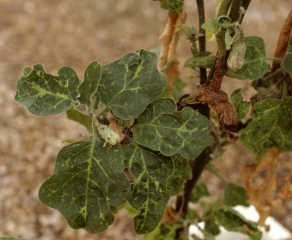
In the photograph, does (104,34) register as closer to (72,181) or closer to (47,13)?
(47,13)

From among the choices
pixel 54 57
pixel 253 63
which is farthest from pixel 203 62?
pixel 54 57

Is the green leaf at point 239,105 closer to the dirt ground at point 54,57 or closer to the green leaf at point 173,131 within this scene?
the green leaf at point 173,131

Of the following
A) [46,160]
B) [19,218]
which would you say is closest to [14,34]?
[46,160]

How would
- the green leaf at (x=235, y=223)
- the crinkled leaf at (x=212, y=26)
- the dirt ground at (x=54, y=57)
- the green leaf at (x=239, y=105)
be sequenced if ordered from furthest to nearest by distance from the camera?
1. the dirt ground at (x=54, y=57)
2. the green leaf at (x=235, y=223)
3. the green leaf at (x=239, y=105)
4. the crinkled leaf at (x=212, y=26)

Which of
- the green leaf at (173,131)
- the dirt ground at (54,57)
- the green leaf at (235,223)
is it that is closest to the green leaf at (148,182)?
the green leaf at (173,131)

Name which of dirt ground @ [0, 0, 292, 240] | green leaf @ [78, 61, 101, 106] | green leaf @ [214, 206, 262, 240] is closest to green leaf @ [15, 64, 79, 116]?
green leaf @ [78, 61, 101, 106]

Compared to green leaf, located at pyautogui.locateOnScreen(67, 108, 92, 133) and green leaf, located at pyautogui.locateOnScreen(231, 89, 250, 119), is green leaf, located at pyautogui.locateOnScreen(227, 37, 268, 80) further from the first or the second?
green leaf, located at pyautogui.locateOnScreen(67, 108, 92, 133)
